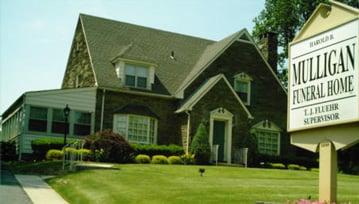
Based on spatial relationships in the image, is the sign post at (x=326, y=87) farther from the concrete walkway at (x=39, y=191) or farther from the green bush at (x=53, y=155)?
the green bush at (x=53, y=155)

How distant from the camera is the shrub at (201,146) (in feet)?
95.4

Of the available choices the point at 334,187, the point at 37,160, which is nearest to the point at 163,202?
the point at 334,187

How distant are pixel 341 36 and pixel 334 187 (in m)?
2.29

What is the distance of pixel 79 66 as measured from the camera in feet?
112

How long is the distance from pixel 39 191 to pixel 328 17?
36.7 feet

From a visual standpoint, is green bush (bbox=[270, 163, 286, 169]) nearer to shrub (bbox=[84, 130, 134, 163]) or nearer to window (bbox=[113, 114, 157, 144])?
window (bbox=[113, 114, 157, 144])

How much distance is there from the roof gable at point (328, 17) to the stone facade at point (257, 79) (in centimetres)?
2380

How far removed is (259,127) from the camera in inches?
1353

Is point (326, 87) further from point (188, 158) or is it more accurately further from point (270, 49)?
point (270, 49)

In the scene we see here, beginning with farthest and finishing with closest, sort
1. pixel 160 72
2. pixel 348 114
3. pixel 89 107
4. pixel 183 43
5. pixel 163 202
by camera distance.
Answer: pixel 183 43 → pixel 160 72 → pixel 89 107 → pixel 163 202 → pixel 348 114

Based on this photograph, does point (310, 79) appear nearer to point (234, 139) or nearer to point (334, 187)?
point (334, 187)

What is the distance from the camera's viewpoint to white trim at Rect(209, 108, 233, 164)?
1206 inches

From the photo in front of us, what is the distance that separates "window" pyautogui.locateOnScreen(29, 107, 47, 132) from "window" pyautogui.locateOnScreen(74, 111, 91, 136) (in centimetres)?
166

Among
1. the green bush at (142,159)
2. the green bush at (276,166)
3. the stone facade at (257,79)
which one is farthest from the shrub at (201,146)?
the stone facade at (257,79)
